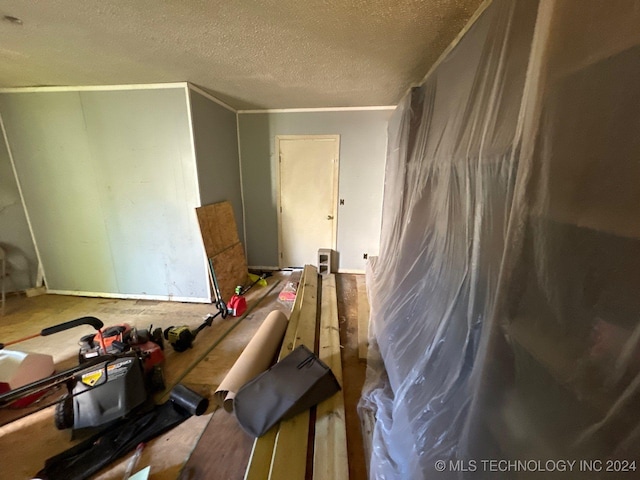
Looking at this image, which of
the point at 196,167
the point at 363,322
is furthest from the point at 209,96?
the point at 363,322

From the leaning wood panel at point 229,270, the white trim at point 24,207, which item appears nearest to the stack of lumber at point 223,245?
the leaning wood panel at point 229,270

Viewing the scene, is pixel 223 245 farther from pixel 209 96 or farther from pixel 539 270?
pixel 539 270

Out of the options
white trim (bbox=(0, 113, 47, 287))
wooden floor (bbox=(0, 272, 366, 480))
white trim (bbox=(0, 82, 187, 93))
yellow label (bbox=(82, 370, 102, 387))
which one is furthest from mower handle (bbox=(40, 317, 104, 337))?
white trim (bbox=(0, 113, 47, 287))

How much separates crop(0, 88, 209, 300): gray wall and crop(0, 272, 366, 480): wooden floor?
323 millimetres

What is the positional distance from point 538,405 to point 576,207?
0.47 metres

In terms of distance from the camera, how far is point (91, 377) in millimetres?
1359

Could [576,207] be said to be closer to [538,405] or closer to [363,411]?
[538,405]

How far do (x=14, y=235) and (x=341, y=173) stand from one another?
158 inches

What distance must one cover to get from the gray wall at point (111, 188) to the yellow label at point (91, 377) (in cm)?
153

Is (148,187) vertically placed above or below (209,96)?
below

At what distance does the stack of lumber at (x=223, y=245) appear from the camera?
278 cm

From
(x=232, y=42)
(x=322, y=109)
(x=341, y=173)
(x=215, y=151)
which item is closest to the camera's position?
(x=232, y=42)

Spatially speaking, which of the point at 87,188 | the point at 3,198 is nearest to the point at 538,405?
the point at 87,188

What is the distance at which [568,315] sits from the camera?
1.73 ft
